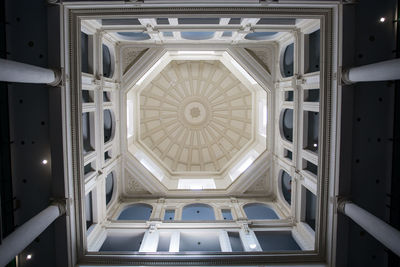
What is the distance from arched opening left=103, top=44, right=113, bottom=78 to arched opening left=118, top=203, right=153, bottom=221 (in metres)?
8.43

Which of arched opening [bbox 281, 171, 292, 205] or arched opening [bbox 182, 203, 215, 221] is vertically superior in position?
arched opening [bbox 281, 171, 292, 205]

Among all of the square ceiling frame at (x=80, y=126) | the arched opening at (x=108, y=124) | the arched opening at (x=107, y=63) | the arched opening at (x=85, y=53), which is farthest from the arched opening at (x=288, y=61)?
the arched opening at (x=85, y=53)

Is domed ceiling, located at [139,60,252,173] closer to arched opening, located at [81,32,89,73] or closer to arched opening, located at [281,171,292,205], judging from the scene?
arched opening, located at [281,171,292,205]

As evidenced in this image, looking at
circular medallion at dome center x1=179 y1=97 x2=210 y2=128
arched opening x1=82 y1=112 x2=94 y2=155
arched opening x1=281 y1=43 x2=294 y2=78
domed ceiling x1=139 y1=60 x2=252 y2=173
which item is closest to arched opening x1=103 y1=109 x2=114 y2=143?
arched opening x1=82 y1=112 x2=94 y2=155

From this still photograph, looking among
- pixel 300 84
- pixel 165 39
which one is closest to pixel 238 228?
pixel 300 84

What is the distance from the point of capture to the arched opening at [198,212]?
61.6 ft

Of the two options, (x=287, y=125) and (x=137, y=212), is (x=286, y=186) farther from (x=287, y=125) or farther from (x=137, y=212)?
(x=137, y=212)

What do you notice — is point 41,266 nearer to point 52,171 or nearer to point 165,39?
point 52,171

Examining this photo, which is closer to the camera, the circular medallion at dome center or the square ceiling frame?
A: the square ceiling frame

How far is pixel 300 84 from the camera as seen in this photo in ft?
52.4

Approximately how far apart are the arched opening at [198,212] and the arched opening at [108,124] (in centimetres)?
658

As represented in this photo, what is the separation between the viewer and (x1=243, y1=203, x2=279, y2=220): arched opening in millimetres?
18906

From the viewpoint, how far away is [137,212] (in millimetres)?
19453

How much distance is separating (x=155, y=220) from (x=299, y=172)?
827 cm
